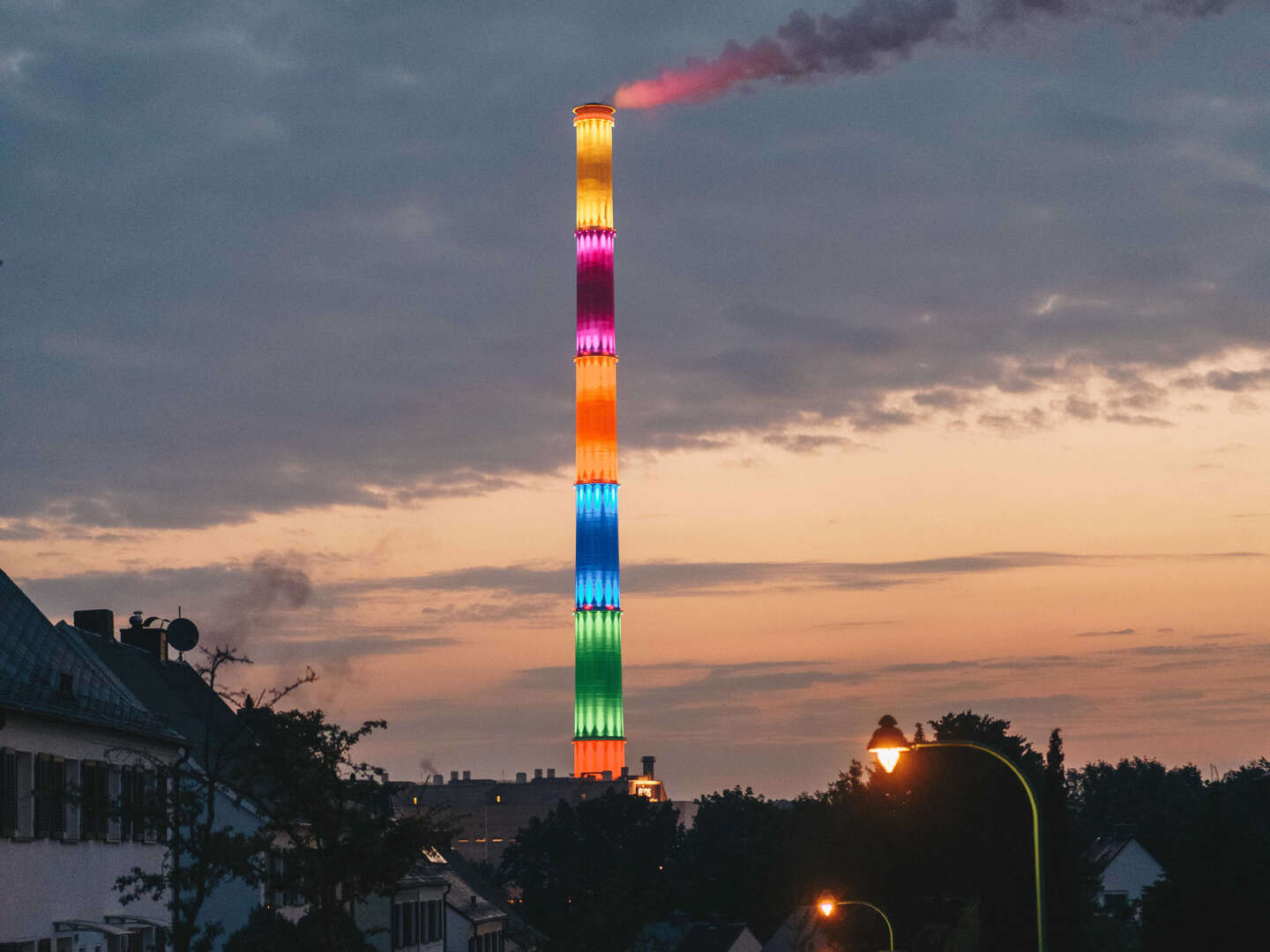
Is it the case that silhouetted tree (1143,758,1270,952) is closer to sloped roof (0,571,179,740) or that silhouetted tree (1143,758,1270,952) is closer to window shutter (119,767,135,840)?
sloped roof (0,571,179,740)

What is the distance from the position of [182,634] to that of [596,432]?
10035cm

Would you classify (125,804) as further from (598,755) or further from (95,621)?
(598,755)

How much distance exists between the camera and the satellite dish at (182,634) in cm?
6112

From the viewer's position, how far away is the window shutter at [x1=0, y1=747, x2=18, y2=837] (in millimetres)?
35688

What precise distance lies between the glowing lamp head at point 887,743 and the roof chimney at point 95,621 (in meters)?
34.9

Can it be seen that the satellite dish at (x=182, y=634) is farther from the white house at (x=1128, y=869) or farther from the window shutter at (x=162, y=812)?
the white house at (x=1128, y=869)

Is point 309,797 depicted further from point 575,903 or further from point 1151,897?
point 575,903

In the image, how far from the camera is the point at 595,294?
524 feet

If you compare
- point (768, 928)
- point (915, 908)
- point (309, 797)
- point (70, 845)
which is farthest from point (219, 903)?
point (768, 928)

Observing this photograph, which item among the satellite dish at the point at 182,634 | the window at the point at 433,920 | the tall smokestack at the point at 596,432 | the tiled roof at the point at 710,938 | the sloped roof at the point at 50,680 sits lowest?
the tiled roof at the point at 710,938

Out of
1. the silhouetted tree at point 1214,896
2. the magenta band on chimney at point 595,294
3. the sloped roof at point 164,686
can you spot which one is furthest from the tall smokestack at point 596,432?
the silhouetted tree at point 1214,896

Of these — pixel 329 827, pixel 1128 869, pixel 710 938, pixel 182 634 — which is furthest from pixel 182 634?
pixel 1128 869

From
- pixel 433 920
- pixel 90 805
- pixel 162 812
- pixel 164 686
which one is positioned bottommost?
pixel 433 920

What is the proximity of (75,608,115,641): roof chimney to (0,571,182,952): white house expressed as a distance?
975 cm
